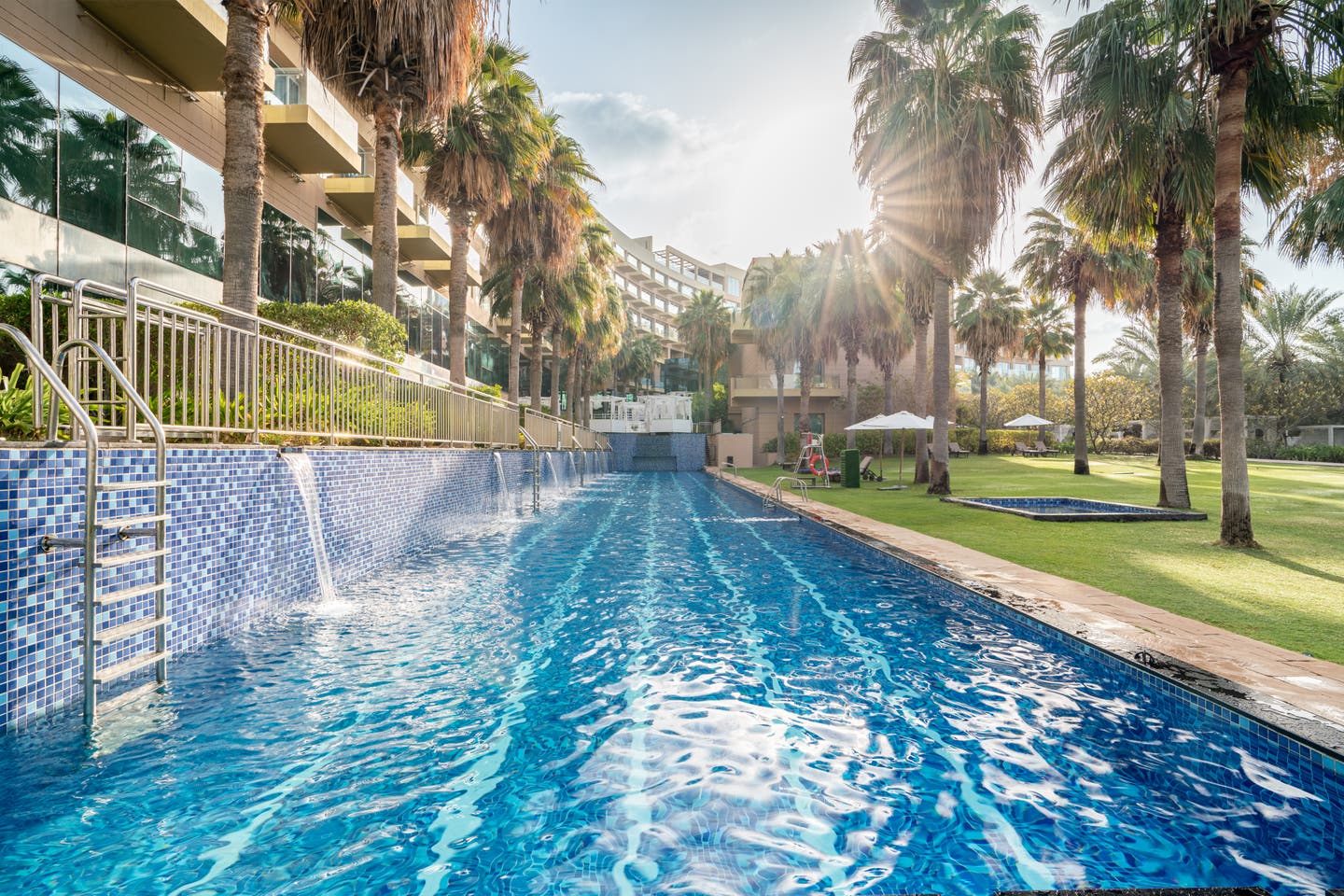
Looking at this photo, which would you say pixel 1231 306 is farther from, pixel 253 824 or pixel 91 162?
pixel 91 162

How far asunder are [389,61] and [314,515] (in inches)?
374

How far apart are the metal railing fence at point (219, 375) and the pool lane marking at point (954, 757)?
5.57m

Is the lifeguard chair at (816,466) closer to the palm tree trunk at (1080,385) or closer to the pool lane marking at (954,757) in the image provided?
the palm tree trunk at (1080,385)

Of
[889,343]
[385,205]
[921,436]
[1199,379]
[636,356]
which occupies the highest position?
[636,356]

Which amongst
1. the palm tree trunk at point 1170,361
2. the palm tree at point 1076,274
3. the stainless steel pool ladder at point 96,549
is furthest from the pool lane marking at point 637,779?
the palm tree at point 1076,274

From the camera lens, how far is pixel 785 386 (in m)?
45.6

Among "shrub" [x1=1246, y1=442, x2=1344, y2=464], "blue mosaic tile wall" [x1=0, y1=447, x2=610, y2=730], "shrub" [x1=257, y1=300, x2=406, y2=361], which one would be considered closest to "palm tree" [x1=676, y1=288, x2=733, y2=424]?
"shrub" [x1=1246, y1=442, x2=1344, y2=464]

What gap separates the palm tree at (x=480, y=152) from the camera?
16219mm

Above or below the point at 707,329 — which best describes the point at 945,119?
below

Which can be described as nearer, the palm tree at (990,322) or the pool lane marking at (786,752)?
the pool lane marking at (786,752)

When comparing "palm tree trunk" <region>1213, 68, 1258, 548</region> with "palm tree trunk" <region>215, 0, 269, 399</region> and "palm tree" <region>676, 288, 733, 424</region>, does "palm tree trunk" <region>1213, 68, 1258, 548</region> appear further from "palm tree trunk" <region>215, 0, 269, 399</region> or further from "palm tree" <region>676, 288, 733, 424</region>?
"palm tree" <region>676, 288, 733, 424</region>

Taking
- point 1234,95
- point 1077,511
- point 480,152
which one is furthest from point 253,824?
point 480,152

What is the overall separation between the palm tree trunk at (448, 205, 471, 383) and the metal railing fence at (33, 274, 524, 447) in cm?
588

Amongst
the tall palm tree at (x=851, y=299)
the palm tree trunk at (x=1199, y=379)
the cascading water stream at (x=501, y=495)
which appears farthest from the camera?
the palm tree trunk at (x=1199, y=379)
